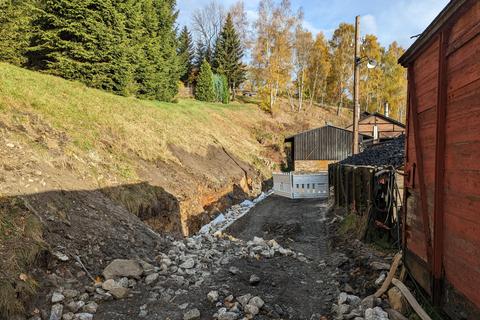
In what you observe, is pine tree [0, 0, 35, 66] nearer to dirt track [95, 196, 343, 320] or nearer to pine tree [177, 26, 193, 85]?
dirt track [95, 196, 343, 320]

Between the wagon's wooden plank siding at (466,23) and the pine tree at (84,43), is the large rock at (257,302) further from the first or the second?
the pine tree at (84,43)

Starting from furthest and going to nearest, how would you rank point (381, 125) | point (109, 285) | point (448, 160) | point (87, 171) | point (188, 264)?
1. point (381, 125)
2. point (87, 171)
3. point (188, 264)
4. point (109, 285)
5. point (448, 160)

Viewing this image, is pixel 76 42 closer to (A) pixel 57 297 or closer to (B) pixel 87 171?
(B) pixel 87 171

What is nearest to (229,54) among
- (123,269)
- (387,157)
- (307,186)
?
(307,186)

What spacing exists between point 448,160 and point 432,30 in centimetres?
165

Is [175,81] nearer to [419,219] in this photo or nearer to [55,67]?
[55,67]

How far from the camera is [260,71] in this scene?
4497 cm

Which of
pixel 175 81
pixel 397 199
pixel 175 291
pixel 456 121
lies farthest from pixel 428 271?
pixel 175 81

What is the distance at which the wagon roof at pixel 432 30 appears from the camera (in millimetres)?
3589

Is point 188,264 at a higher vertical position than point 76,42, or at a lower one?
→ lower

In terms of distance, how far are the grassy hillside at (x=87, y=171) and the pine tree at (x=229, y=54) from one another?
32268mm

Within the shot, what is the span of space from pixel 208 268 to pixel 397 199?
4.36 meters

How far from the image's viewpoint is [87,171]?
10023 millimetres

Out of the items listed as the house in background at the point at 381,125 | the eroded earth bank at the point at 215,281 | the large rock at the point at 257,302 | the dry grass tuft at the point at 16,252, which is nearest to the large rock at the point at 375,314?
the eroded earth bank at the point at 215,281
